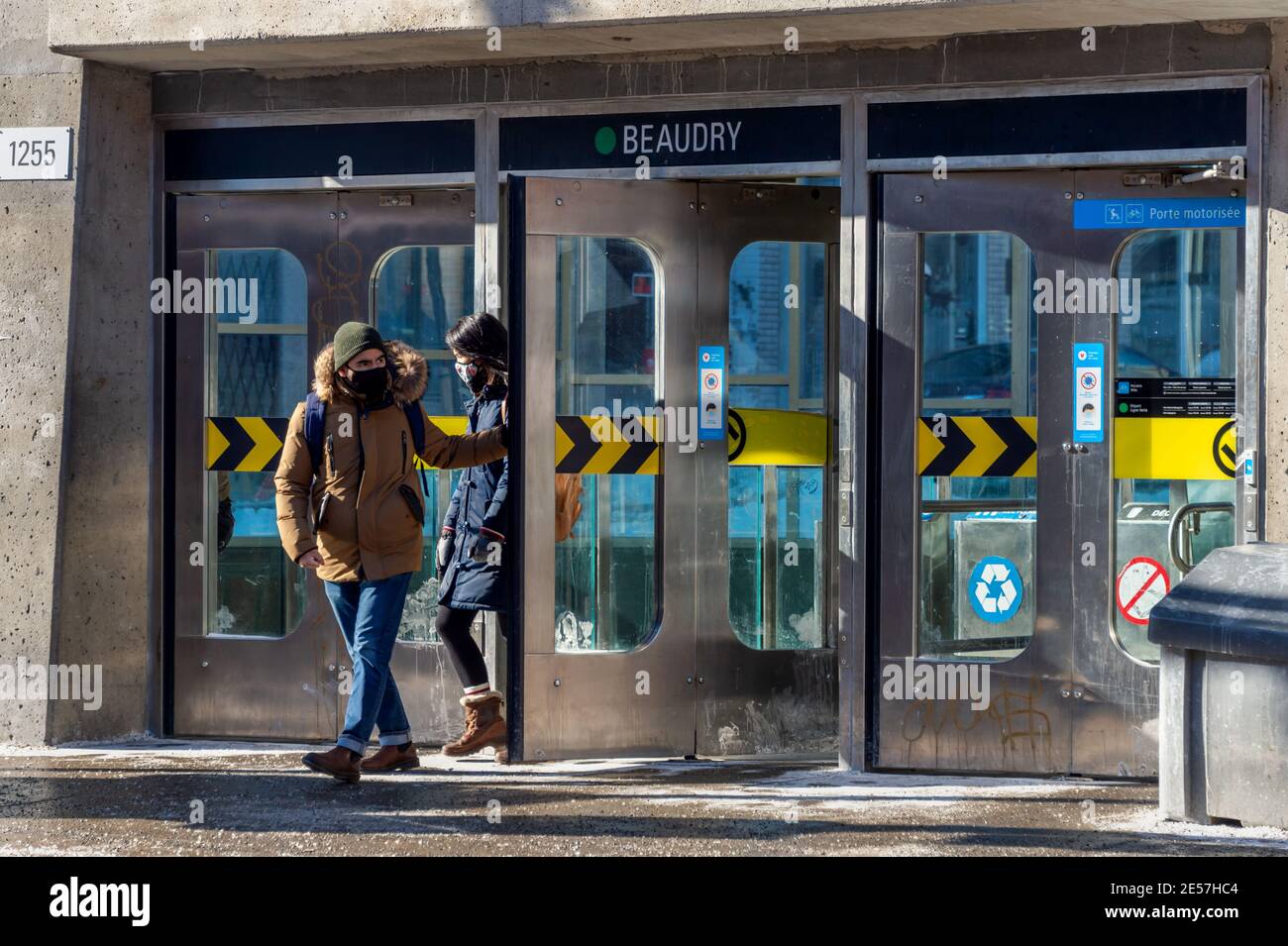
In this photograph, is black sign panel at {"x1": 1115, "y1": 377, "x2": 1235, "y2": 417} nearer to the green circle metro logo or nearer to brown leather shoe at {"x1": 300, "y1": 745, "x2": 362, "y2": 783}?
the green circle metro logo

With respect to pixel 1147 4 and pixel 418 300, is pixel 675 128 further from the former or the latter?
pixel 1147 4

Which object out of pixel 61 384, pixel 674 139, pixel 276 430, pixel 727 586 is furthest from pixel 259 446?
pixel 674 139

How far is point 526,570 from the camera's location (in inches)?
288

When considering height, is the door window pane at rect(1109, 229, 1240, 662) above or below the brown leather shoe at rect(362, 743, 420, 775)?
above

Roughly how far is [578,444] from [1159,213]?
2496 mm

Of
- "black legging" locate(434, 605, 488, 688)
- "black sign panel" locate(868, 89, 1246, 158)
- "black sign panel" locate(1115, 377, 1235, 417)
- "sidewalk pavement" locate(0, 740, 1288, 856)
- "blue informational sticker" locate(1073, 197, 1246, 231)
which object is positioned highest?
"black sign panel" locate(868, 89, 1246, 158)

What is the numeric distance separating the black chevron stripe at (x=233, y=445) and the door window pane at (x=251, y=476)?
0.05 m

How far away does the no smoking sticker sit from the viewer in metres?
7.02

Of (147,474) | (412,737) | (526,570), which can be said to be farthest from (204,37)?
(412,737)

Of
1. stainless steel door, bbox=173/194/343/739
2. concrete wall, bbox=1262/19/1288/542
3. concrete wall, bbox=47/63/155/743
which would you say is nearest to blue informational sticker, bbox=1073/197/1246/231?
concrete wall, bbox=1262/19/1288/542

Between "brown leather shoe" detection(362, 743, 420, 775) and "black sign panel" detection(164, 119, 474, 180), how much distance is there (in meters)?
2.44

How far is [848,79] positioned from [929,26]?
0.43 metres

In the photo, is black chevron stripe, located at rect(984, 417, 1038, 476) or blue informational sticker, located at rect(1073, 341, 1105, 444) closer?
blue informational sticker, located at rect(1073, 341, 1105, 444)

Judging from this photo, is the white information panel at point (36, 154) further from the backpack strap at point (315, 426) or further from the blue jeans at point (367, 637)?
the blue jeans at point (367, 637)
